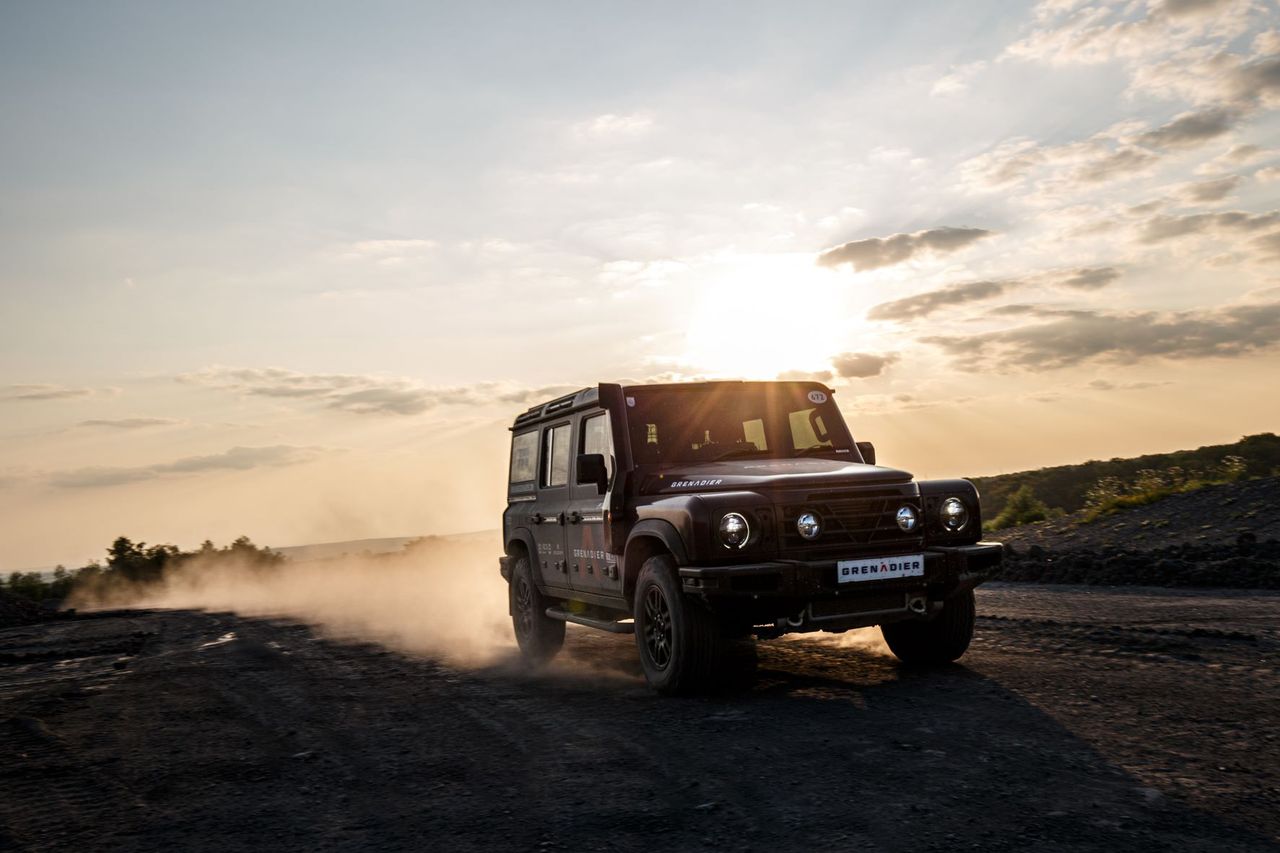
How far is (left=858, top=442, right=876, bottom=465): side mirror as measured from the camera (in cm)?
812

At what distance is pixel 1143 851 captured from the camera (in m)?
3.46

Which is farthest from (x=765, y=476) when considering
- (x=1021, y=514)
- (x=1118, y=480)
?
(x=1118, y=480)

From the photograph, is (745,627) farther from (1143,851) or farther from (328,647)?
(328,647)

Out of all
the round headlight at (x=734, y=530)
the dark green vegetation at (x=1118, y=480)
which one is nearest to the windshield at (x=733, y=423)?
the round headlight at (x=734, y=530)

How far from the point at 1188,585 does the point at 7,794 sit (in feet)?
38.4

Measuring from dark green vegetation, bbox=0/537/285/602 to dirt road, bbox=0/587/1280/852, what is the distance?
125 feet

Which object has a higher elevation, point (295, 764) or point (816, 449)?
point (816, 449)

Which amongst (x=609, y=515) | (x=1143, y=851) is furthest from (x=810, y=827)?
(x=609, y=515)

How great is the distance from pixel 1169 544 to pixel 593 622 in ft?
37.9

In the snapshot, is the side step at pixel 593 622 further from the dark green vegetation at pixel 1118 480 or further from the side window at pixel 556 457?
the dark green vegetation at pixel 1118 480

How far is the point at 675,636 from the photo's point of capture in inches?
257

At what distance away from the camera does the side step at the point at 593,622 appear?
7555 millimetres

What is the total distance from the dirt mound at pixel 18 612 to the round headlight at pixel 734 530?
864 inches

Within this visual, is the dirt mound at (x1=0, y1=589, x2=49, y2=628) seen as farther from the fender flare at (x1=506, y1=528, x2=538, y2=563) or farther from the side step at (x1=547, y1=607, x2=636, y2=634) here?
the side step at (x1=547, y1=607, x2=636, y2=634)
